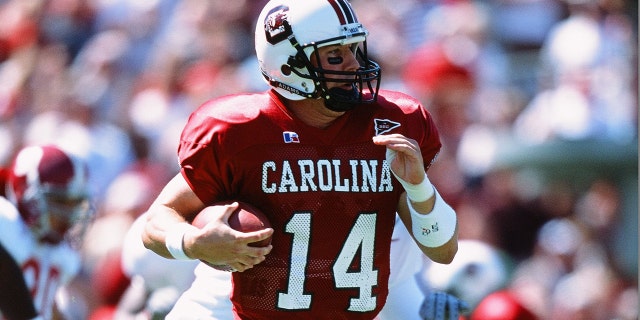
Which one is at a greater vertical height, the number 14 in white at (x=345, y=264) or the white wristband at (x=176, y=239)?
the white wristband at (x=176, y=239)

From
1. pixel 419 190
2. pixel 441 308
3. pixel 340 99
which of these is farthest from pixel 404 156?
pixel 441 308

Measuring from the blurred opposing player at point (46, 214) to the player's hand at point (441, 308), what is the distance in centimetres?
178

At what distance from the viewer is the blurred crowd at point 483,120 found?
773cm

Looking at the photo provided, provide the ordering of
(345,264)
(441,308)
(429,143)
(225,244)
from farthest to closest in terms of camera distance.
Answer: (441,308) → (429,143) → (345,264) → (225,244)

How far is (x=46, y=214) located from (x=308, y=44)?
7.24 ft

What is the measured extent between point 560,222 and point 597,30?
4.48ft

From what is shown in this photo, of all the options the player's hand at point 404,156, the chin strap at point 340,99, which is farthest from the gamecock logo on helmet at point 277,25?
the player's hand at point 404,156

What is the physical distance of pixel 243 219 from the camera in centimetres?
363

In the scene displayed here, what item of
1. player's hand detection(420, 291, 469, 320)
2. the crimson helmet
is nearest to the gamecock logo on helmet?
player's hand detection(420, 291, 469, 320)

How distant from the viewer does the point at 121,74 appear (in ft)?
33.0

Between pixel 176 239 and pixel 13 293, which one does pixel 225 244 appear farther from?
pixel 13 293

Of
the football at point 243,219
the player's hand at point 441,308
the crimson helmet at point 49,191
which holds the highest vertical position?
the football at point 243,219

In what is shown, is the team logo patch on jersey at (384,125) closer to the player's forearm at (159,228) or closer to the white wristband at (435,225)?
the white wristband at (435,225)

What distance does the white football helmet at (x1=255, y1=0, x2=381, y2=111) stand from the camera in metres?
3.89
